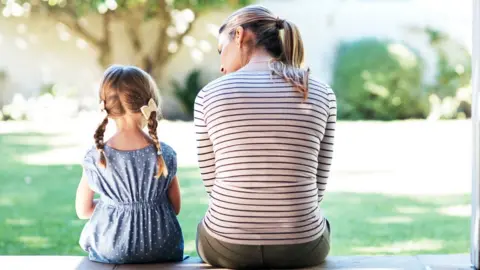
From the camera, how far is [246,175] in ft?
9.21

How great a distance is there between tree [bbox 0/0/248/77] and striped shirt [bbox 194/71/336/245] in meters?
9.62

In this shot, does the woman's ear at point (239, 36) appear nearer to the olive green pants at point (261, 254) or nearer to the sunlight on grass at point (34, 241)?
the olive green pants at point (261, 254)

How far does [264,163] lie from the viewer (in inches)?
110

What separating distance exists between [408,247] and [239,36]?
88.8 inches

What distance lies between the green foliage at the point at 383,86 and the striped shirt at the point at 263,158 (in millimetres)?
8767

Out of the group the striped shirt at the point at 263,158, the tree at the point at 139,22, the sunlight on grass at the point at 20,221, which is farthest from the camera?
the tree at the point at 139,22

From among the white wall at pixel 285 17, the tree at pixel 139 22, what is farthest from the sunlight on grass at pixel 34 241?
the tree at pixel 139 22

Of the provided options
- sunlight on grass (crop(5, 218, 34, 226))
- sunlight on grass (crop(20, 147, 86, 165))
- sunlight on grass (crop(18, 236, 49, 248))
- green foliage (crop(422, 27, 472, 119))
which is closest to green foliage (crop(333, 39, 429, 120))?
green foliage (crop(422, 27, 472, 119))

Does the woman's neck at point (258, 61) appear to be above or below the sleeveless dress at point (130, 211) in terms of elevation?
above

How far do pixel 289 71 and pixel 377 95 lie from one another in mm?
8856

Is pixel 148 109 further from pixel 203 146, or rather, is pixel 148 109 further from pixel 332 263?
pixel 332 263

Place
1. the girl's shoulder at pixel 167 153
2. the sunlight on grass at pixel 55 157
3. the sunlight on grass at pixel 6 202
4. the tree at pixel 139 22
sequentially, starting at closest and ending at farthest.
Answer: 1. the girl's shoulder at pixel 167 153
2. the sunlight on grass at pixel 6 202
3. the sunlight on grass at pixel 55 157
4. the tree at pixel 139 22

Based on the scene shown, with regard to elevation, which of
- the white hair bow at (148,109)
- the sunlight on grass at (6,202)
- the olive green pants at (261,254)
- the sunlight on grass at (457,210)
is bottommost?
the sunlight on grass at (457,210)

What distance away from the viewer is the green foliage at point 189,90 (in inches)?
474
